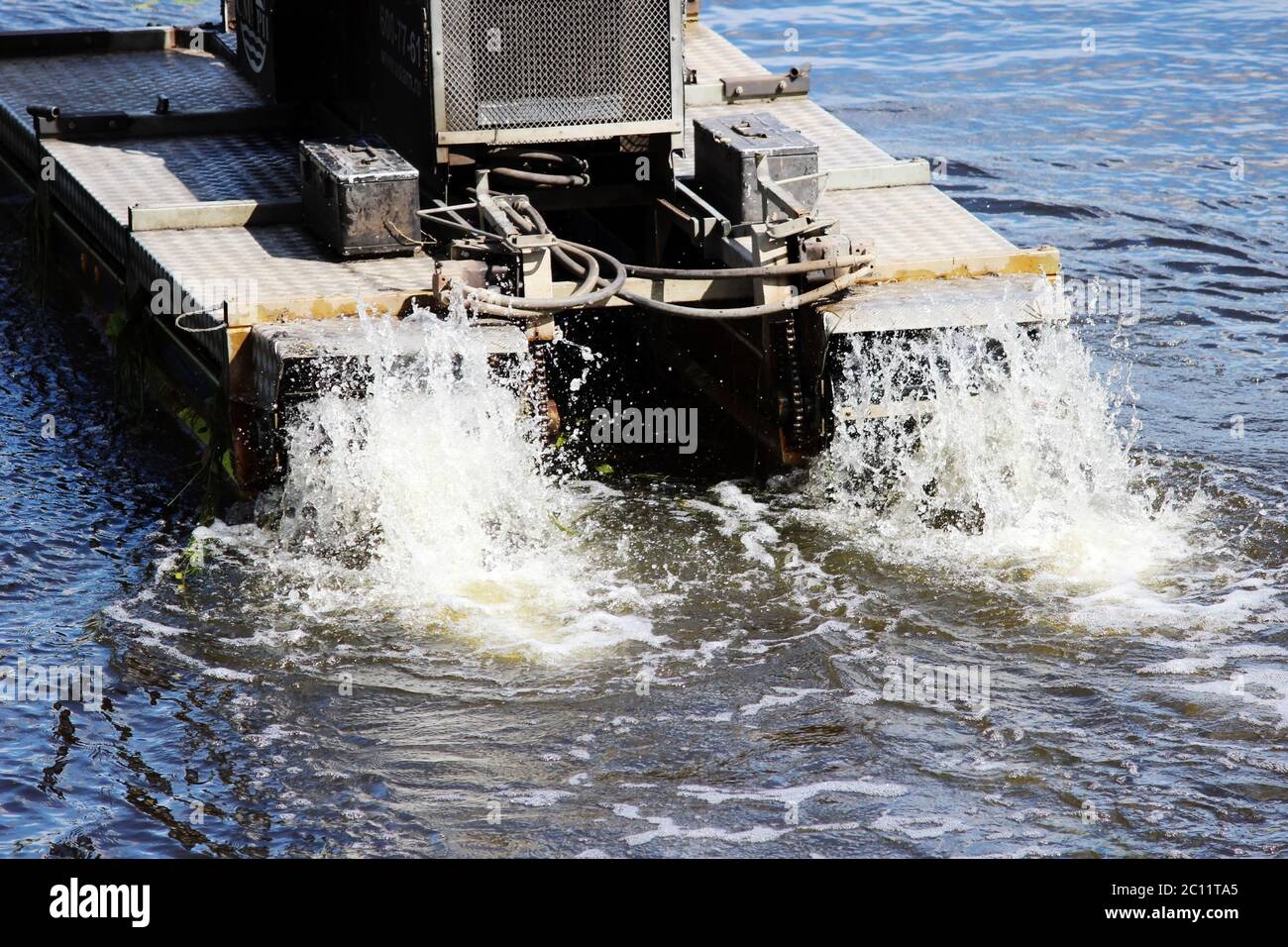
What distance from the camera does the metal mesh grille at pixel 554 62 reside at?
33.0 feet

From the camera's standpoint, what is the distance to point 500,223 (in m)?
9.70

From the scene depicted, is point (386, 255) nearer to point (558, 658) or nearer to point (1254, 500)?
point (558, 658)

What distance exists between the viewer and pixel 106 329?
1159 centimetres

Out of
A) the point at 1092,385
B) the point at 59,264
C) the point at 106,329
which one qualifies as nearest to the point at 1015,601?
the point at 1092,385

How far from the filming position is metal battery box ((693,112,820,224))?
1015 centimetres

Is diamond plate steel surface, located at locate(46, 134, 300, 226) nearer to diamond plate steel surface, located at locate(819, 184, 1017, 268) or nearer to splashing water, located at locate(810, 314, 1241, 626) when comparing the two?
diamond plate steel surface, located at locate(819, 184, 1017, 268)

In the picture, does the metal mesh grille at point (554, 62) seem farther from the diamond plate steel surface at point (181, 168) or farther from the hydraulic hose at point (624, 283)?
the diamond plate steel surface at point (181, 168)

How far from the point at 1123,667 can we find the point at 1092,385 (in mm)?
2260
